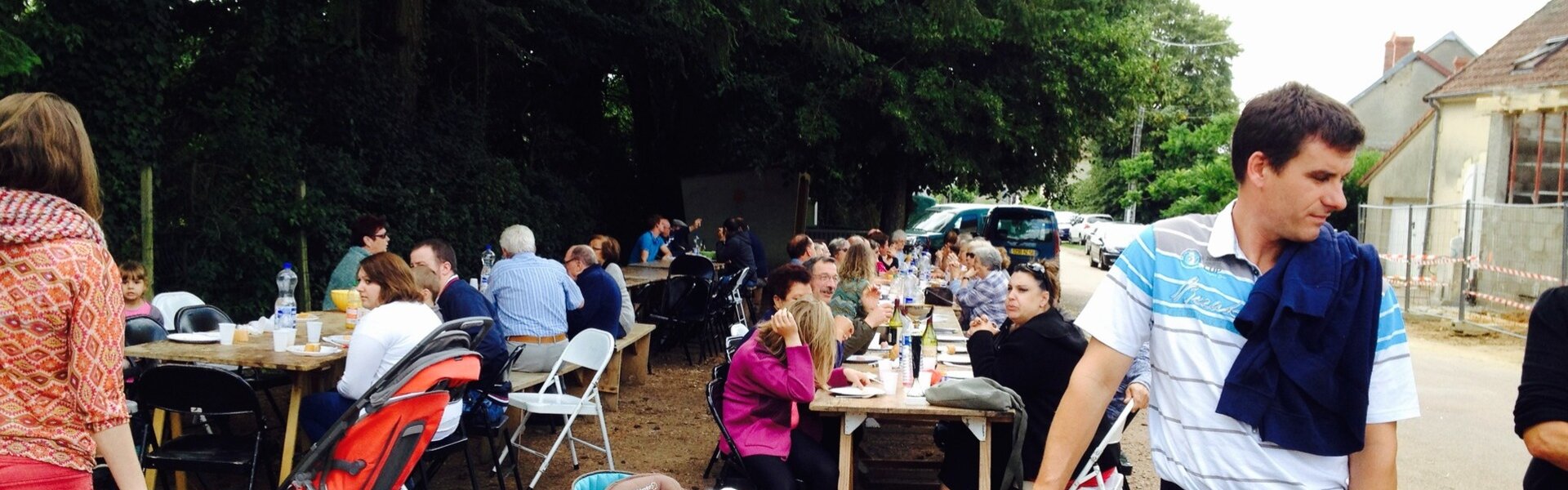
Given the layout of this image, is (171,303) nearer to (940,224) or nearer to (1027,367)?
(1027,367)

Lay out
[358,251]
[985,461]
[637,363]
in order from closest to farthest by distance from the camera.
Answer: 1. [985,461]
2. [358,251]
3. [637,363]

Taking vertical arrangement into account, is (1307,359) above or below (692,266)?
above

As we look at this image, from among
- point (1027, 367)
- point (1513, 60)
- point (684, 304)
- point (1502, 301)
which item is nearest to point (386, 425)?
point (1027, 367)

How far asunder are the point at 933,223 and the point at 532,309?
19217 millimetres

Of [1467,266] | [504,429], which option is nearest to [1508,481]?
[504,429]

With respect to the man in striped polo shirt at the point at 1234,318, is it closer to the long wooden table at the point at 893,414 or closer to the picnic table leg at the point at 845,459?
the long wooden table at the point at 893,414

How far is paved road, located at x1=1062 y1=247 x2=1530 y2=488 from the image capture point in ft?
24.0

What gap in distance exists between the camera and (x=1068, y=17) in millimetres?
17719

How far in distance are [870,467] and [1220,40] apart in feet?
172

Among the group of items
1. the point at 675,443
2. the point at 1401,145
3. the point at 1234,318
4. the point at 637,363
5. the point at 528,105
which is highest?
the point at 1401,145

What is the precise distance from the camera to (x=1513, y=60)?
2189 cm

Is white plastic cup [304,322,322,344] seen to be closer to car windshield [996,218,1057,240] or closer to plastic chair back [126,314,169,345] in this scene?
plastic chair back [126,314,169,345]

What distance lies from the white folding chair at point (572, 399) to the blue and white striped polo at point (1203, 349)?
14.2 ft

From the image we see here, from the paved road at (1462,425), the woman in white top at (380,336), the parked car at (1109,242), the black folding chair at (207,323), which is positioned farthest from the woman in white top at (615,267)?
the parked car at (1109,242)
